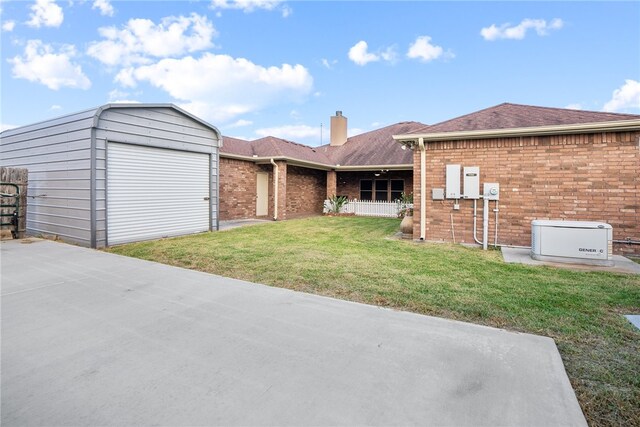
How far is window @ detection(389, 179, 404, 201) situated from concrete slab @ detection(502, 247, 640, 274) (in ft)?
34.3

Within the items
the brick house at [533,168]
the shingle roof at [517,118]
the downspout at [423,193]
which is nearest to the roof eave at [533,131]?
the brick house at [533,168]

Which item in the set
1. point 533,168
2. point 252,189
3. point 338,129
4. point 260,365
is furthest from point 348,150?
point 260,365

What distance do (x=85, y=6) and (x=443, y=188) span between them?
1076 cm

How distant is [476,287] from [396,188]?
13445 mm

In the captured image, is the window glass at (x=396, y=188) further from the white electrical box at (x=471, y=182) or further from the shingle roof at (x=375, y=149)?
the white electrical box at (x=471, y=182)

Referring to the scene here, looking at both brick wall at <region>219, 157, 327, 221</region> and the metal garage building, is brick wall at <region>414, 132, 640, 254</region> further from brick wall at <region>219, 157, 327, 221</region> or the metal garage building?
brick wall at <region>219, 157, 327, 221</region>

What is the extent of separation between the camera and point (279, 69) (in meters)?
17.6

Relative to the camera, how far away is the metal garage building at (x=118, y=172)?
24.5ft

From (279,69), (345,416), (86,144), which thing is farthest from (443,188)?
(279,69)

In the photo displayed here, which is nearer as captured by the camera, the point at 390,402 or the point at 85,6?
the point at 390,402

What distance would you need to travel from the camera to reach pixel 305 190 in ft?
59.1

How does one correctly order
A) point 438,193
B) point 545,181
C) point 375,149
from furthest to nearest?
1. point 375,149
2. point 438,193
3. point 545,181

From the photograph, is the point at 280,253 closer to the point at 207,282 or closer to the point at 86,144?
the point at 207,282

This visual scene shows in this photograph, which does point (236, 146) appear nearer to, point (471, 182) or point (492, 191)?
point (471, 182)
